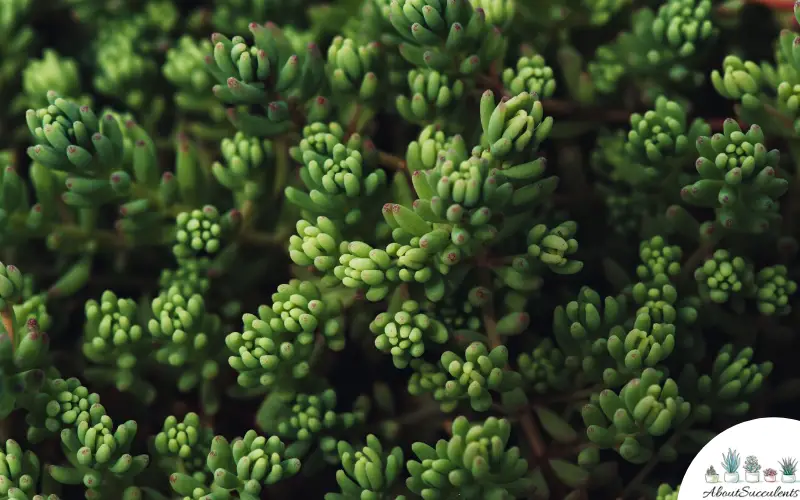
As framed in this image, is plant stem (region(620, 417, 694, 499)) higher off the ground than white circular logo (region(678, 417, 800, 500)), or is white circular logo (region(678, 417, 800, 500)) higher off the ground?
white circular logo (region(678, 417, 800, 500))

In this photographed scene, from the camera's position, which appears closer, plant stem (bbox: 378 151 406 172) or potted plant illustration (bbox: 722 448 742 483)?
potted plant illustration (bbox: 722 448 742 483)

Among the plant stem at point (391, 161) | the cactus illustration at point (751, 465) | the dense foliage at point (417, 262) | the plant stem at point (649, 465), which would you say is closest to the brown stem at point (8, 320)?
the dense foliage at point (417, 262)

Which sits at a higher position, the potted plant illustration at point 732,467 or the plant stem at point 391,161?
the plant stem at point 391,161

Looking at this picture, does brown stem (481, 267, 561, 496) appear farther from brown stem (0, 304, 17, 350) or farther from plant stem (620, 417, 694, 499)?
brown stem (0, 304, 17, 350)

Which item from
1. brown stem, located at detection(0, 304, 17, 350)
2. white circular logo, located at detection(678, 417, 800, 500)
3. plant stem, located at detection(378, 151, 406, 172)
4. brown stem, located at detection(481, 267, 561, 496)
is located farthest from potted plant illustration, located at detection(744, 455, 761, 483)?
brown stem, located at detection(0, 304, 17, 350)

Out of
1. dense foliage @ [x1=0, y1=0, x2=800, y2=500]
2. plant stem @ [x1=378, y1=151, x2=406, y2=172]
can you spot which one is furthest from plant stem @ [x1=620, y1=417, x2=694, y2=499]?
plant stem @ [x1=378, y1=151, x2=406, y2=172]

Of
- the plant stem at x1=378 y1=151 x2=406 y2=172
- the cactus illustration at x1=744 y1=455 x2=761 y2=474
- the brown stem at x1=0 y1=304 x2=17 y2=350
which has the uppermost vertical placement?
the plant stem at x1=378 y1=151 x2=406 y2=172

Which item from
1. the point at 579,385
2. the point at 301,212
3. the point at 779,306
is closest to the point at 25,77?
the point at 301,212

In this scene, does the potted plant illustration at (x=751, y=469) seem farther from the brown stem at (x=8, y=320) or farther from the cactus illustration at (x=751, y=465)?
the brown stem at (x=8, y=320)
